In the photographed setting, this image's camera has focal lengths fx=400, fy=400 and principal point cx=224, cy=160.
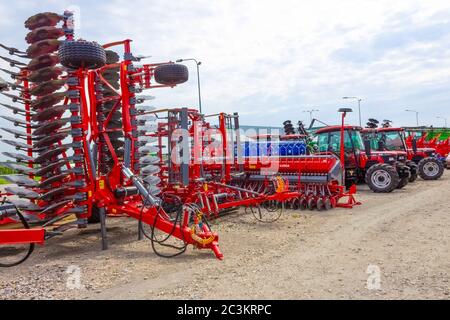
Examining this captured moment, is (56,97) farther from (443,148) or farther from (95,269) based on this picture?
(443,148)

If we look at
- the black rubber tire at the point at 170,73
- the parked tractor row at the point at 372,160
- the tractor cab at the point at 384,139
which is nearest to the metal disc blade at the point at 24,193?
the black rubber tire at the point at 170,73

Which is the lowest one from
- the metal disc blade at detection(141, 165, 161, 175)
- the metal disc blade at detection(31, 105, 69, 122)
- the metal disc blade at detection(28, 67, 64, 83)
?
the metal disc blade at detection(141, 165, 161, 175)

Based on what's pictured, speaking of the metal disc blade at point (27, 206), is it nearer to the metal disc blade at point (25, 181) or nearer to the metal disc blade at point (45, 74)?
the metal disc blade at point (25, 181)

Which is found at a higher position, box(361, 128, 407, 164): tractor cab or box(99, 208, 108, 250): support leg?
box(361, 128, 407, 164): tractor cab

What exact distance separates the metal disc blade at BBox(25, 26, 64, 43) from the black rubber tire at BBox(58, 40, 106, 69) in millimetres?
1406

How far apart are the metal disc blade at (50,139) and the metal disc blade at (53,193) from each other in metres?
0.87

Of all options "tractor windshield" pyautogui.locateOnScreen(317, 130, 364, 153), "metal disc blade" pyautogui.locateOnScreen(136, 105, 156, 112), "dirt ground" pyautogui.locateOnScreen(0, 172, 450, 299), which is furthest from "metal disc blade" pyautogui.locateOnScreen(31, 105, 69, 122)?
"tractor windshield" pyautogui.locateOnScreen(317, 130, 364, 153)

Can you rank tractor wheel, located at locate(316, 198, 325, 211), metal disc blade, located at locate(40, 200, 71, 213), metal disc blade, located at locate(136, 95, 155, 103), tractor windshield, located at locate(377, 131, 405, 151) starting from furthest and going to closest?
tractor windshield, located at locate(377, 131, 405, 151) < tractor wheel, located at locate(316, 198, 325, 211) < metal disc blade, located at locate(136, 95, 155, 103) < metal disc blade, located at locate(40, 200, 71, 213)

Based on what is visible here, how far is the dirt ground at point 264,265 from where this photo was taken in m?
4.01

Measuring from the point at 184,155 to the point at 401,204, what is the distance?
5.59m

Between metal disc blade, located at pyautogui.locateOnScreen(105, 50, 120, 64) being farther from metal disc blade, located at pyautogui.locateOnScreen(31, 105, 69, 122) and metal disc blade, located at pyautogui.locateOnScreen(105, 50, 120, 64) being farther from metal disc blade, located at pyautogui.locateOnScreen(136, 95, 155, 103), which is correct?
metal disc blade, located at pyautogui.locateOnScreen(31, 105, 69, 122)

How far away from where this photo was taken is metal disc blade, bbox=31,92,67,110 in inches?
268

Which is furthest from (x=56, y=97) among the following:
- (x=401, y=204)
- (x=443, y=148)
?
(x=443, y=148)

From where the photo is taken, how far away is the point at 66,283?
4.45m
